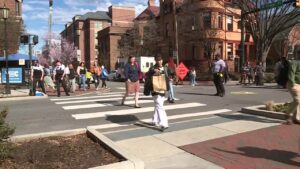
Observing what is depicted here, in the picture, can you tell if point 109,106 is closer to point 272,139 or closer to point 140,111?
point 140,111

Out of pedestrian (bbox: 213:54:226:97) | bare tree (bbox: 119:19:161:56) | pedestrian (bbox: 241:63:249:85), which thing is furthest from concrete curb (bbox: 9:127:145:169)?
bare tree (bbox: 119:19:161:56)

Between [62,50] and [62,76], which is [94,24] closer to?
[62,50]

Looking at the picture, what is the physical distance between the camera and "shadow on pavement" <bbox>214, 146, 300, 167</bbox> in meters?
→ 6.52

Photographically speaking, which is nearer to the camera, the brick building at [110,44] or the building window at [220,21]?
the building window at [220,21]

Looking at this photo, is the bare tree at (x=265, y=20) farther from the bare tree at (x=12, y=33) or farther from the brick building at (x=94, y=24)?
the brick building at (x=94, y=24)

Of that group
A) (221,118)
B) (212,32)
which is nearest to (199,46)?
(212,32)

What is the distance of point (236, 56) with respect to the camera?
163 ft

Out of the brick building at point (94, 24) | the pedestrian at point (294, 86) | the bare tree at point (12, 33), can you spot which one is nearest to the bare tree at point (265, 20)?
the bare tree at point (12, 33)

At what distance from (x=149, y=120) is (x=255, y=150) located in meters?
4.18

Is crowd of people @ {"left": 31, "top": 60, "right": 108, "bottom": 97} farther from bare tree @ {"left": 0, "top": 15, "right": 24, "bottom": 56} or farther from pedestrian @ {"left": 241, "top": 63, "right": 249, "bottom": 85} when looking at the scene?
bare tree @ {"left": 0, "top": 15, "right": 24, "bottom": 56}

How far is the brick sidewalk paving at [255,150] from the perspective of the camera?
6.36 m

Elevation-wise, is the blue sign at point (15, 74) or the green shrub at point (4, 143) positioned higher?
the blue sign at point (15, 74)

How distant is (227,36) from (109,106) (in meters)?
36.0

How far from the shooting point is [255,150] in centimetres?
712
